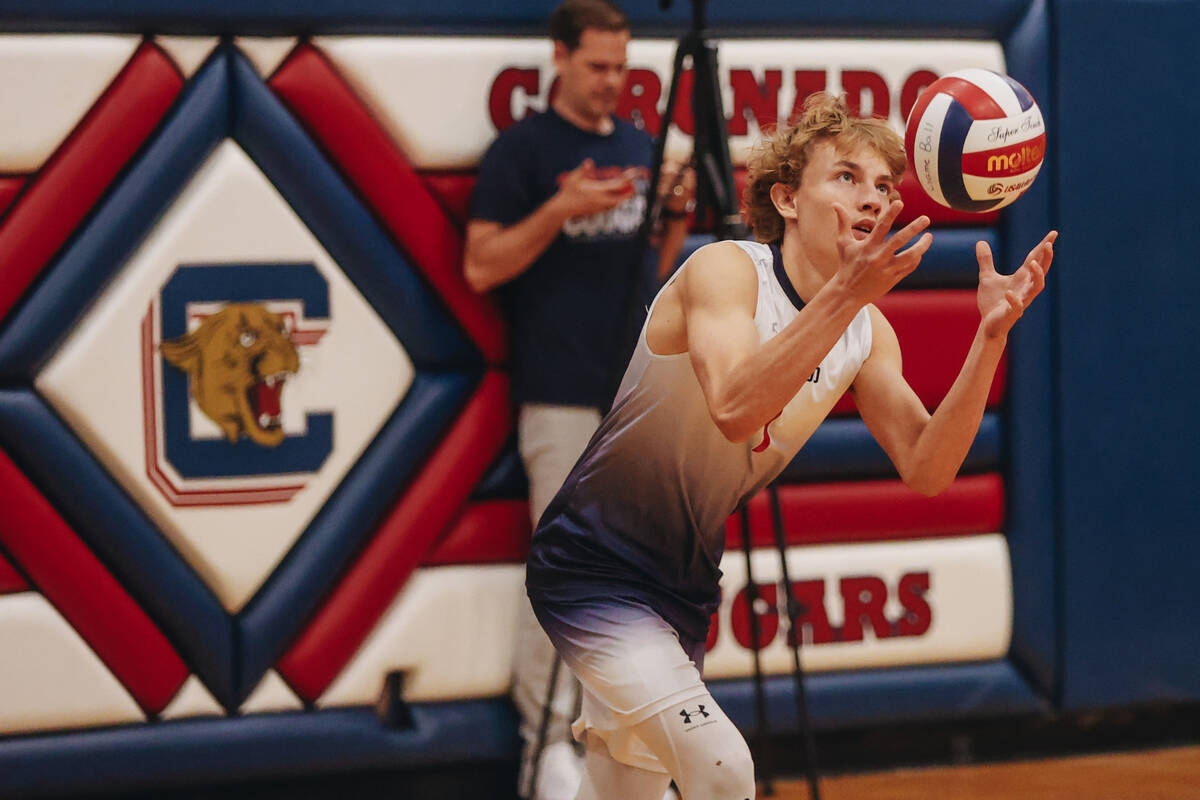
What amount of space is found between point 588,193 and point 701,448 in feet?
2.98

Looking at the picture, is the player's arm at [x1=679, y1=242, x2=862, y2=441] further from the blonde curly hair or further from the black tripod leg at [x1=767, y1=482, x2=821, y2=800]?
the black tripod leg at [x1=767, y1=482, x2=821, y2=800]

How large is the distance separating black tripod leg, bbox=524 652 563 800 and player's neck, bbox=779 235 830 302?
45.2 inches

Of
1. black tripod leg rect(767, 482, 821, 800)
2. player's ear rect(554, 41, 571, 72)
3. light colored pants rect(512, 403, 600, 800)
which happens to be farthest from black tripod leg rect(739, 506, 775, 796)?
player's ear rect(554, 41, 571, 72)

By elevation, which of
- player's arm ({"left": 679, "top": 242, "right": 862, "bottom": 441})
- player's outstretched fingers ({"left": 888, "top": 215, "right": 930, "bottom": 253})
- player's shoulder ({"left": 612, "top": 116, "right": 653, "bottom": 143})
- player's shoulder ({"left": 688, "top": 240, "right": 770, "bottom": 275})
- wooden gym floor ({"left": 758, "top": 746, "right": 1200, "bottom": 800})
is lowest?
wooden gym floor ({"left": 758, "top": 746, "right": 1200, "bottom": 800})

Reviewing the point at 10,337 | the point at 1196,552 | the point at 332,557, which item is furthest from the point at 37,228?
the point at 1196,552

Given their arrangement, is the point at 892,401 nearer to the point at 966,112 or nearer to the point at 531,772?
the point at 966,112

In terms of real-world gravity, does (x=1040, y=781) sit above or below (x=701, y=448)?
below

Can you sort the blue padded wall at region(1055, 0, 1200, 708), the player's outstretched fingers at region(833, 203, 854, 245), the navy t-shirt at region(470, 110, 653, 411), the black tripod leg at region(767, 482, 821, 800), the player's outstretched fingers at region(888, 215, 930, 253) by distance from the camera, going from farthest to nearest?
the blue padded wall at region(1055, 0, 1200, 708), the navy t-shirt at region(470, 110, 653, 411), the black tripod leg at region(767, 482, 821, 800), the player's outstretched fingers at region(833, 203, 854, 245), the player's outstretched fingers at region(888, 215, 930, 253)

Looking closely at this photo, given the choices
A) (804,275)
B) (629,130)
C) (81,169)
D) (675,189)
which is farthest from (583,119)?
(804,275)

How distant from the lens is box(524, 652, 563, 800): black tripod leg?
9.02ft

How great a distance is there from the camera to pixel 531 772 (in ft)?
9.45

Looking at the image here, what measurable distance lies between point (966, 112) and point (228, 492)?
1796 mm

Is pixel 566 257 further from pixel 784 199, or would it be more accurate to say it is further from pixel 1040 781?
pixel 1040 781

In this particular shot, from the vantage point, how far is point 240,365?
2873 millimetres
